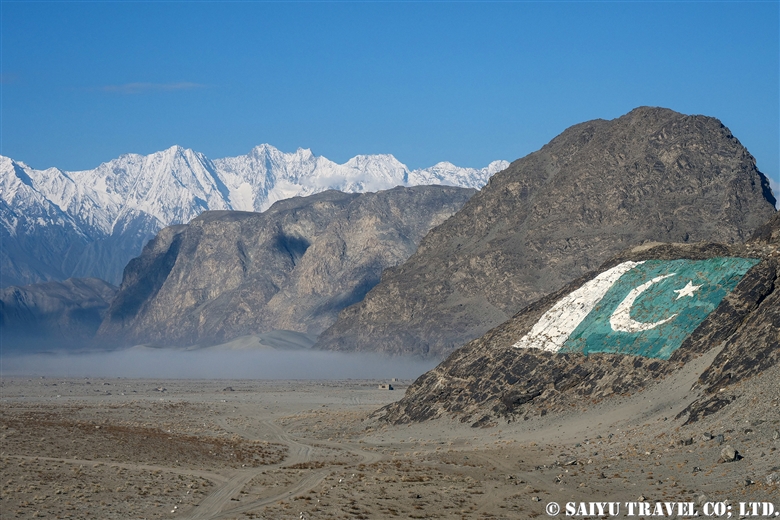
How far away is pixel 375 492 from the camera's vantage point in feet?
206

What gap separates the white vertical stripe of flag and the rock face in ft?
0.72

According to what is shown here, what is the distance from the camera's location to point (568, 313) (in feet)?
329

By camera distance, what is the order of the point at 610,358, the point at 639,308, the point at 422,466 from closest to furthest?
1. the point at 422,466
2. the point at 610,358
3. the point at 639,308

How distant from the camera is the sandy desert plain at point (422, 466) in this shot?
57.9 meters

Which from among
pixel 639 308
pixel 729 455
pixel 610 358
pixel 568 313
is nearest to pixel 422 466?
pixel 729 455

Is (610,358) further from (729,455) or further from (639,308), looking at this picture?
(729,455)

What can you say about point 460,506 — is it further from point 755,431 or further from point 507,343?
point 507,343

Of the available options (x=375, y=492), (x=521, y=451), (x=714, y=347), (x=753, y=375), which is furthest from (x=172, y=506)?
(x=714, y=347)

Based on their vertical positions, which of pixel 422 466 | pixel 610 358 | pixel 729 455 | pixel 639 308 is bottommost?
pixel 422 466

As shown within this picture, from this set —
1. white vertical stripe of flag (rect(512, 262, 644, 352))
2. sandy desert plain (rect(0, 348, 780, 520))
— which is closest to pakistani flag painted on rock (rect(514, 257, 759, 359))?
white vertical stripe of flag (rect(512, 262, 644, 352))

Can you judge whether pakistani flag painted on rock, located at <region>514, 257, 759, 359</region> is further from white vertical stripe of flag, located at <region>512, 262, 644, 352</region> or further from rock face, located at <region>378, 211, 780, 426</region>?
rock face, located at <region>378, 211, 780, 426</region>

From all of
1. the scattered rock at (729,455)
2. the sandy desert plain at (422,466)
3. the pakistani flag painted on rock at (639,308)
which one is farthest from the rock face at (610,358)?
the scattered rock at (729,455)

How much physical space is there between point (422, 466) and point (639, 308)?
3069 centimetres

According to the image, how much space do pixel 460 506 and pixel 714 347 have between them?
34.9m
